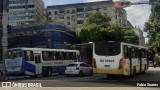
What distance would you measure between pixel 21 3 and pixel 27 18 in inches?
280

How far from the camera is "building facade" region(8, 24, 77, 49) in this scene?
6128 centimetres

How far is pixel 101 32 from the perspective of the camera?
6906 centimetres

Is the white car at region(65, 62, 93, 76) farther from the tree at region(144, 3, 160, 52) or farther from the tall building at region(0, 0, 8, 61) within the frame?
the tall building at region(0, 0, 8, 61)

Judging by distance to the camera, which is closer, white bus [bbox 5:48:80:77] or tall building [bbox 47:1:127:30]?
white bus [bbox 5:48:80:77]

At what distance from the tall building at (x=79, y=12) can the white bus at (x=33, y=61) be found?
6368 centimetres

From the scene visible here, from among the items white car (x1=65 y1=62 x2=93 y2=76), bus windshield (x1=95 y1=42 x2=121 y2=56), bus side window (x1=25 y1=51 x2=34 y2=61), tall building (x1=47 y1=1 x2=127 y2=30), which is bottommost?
white car (x1=65 y1=62 x2=93 y2=76)

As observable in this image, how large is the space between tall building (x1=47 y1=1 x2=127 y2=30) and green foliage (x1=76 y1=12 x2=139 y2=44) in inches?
837

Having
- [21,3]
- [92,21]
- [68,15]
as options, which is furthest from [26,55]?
[21,3]

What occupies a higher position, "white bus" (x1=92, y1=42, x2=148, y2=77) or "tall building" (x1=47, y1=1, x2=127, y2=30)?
"tall building" (x1=47, y1=1, x2=127, y2=30)

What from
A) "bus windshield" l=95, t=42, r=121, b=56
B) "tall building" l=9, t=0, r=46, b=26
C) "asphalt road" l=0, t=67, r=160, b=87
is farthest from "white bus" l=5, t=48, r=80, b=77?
"tall building" l=9, t=0, r=46, b=26

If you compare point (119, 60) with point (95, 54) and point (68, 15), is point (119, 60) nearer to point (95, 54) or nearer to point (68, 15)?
point (95, 54)

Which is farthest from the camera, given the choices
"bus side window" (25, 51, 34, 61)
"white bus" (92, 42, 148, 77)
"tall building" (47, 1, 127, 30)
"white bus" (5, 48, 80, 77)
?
"tall building" (47, 1, 127, 30)

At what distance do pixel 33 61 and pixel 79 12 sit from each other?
238 feet

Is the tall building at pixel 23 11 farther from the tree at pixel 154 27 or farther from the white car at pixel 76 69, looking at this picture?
the white car at pixel 76 69
